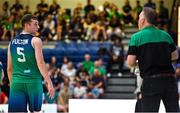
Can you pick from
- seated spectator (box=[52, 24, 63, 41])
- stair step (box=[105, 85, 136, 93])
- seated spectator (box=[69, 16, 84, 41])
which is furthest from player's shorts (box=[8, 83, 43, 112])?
seated spectator (box=[52, 24, 63, 41])

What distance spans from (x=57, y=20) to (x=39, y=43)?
45.1 feet

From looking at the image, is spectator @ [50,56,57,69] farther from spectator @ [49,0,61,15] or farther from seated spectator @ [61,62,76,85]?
spectator @ [49,0,61,15]

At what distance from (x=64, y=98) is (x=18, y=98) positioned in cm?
766

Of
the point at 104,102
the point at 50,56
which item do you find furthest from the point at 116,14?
the point at 104,102

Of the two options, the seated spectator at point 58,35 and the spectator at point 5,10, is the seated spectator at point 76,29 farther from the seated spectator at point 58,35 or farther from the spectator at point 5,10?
the spectator at point 5,10

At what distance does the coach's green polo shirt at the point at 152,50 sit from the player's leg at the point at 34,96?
1395mm

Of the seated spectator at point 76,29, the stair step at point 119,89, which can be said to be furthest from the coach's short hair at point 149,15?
the seated spectator at point 76,29

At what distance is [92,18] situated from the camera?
19.4 meters

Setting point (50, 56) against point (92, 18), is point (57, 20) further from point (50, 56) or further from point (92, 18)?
point (50, 56)

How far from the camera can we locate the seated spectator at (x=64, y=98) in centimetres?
1338

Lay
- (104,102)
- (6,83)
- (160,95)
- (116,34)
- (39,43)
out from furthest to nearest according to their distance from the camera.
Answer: (116,34), (6,83), (104,102), (39,43), (160,95)

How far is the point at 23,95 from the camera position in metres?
6.38

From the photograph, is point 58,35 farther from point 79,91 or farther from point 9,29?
point 79,91

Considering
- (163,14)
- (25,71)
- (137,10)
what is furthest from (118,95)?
(25,71)
